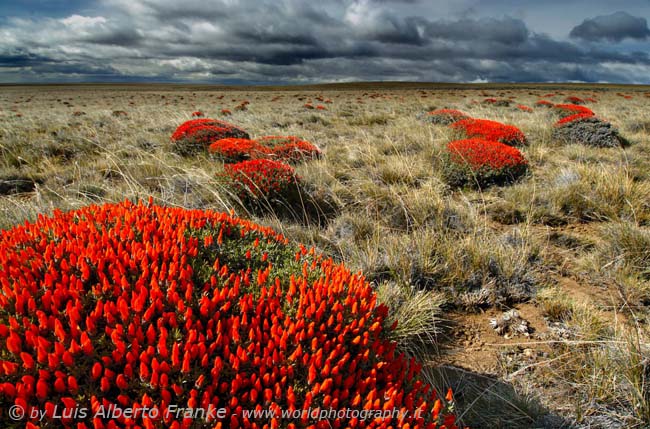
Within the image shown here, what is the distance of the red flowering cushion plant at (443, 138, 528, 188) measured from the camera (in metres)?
6.90

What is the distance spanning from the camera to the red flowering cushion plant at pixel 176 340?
1390mm

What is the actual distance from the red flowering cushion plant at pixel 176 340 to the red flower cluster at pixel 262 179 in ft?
10.2

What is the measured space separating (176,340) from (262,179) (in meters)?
4.03

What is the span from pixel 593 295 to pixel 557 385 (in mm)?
1538

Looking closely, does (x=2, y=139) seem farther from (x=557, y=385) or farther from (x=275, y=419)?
(x=557, y=385)

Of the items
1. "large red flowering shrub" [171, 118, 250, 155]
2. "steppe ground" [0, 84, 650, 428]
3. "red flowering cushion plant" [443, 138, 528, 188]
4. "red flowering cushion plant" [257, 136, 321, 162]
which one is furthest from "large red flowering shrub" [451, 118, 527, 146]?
"large red flowering shrub" [171, 118, 250, 155]

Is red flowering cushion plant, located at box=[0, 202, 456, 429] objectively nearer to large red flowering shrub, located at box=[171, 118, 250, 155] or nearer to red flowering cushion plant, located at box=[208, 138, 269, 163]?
red flowering cushion plant, located at box=[208, 138, 269, 163]

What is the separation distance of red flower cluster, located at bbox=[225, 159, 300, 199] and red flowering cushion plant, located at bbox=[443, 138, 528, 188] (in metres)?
3.26

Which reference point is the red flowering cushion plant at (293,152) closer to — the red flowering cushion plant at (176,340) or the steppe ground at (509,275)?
the steppe ground at (509,275)

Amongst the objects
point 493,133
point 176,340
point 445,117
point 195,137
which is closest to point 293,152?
point 195,137

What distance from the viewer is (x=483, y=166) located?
22.7ft

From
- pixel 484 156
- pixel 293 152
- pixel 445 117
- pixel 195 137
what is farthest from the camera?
pixel 445 117

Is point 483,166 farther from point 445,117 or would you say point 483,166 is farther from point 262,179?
point 445,117

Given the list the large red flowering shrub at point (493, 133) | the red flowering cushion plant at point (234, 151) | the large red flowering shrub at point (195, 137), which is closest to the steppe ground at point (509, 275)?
the red flowering cushion plant at point (234, 151)
